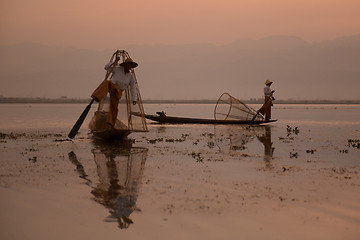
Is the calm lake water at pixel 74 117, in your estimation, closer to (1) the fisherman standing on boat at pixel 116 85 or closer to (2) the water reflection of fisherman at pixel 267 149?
(1) the fisherman standing on boat at pixel 116 85

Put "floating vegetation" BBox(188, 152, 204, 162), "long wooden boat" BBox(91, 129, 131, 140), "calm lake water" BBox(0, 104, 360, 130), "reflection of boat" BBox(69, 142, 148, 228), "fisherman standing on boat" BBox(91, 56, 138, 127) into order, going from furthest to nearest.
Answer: "calm lake water" BBox(0, 104, 360, 130), "long wooden boat" BBox(91, 129, 131, 140), "fisherman standing on boat" BBox(91, 56, 138, 127), "floating vegetation" BBox(188, 152, 204, 162), "reflection of boat" BBox(69, 142, 148, 228)

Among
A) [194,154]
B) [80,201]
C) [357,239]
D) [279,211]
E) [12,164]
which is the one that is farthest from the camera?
[194,154]

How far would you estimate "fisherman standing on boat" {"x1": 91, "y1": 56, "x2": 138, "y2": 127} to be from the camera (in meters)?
15.3

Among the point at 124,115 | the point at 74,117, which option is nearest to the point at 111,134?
the point at 124,115

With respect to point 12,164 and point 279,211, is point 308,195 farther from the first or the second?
point 12,164

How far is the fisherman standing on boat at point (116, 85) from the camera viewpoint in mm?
15258

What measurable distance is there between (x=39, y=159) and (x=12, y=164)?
95 cm

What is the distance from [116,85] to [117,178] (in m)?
6.90

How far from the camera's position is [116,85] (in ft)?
52.0

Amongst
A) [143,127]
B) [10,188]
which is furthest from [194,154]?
[10,188]

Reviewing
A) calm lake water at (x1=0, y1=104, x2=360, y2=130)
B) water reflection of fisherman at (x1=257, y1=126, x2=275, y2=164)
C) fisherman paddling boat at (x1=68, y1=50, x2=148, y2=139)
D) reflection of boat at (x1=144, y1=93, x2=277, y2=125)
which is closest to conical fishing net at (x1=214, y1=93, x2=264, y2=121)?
reflection of boat at (x1=144, y1=93, x2=277, y2=125)

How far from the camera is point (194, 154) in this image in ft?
45.2

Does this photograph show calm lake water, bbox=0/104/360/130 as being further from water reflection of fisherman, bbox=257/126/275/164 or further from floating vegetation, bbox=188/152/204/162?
floating vegetation, bbox=188/152/204/162

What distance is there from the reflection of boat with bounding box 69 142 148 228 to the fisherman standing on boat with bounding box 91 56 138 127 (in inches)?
53.1
